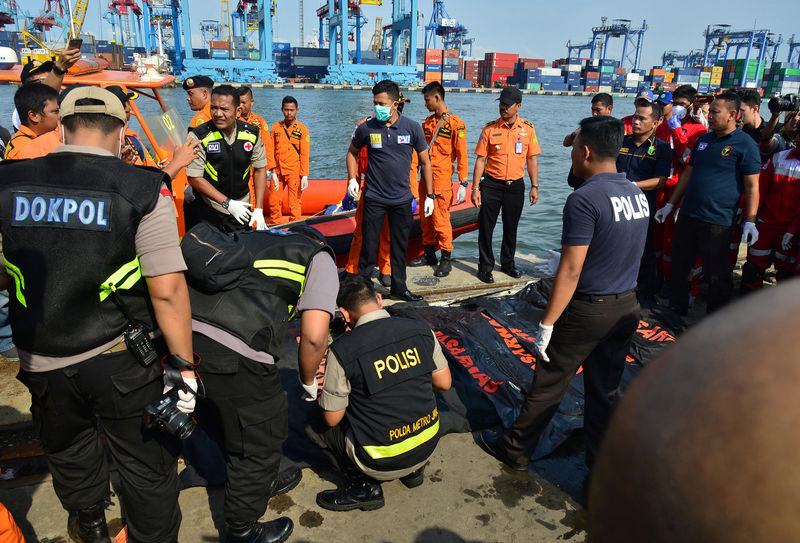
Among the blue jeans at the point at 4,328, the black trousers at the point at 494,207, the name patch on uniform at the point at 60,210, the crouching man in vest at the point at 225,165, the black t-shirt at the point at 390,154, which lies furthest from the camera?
the black trousers at the point at 494,207

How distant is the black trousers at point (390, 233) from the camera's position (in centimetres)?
491

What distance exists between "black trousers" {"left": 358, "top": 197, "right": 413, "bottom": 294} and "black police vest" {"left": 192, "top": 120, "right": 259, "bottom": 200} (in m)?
1.15

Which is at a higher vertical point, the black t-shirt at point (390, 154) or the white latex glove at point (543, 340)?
the black t-shirt at point (390, 154)

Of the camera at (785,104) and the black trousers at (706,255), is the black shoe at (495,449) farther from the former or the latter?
the camera at (785,104)

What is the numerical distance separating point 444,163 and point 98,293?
180 inches

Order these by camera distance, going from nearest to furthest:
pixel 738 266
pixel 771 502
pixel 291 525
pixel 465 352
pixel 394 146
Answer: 1. pixel 771 502
2. pixel 291 525
3. pixel 465 352
4. pixel 394 146
5. pixel 738 266

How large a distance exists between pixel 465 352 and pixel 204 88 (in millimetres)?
3882

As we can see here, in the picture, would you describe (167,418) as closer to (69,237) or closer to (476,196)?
(69,237)

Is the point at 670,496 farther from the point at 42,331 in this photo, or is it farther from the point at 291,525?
the point at 291,525

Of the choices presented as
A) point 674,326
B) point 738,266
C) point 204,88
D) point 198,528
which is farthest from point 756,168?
point 204,88

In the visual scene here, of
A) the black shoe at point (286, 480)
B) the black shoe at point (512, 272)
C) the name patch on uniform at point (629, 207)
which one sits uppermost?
the name patch on uniform at point (629, 207)

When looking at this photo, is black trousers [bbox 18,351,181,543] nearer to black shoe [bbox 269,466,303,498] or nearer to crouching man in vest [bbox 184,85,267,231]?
black shoe [bbox 269,466,303,498]

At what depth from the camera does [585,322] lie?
255cm

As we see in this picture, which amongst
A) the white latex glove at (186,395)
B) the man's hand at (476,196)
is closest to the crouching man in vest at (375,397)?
the white latex glove at (186,395)
